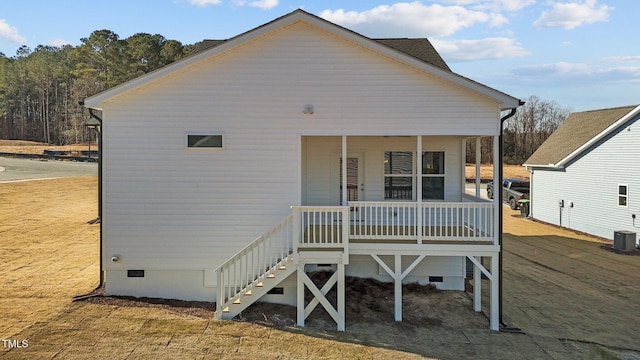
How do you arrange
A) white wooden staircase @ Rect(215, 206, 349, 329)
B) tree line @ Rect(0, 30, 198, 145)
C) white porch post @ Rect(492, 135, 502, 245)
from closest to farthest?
white wooden staircase @ Rect(215, 206, 349, 329) < white porch post @ Rect(492, 135, 502, 245) < tree line @ Rect(0, 30, 198, 145)

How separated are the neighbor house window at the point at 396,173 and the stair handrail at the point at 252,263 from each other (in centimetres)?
320

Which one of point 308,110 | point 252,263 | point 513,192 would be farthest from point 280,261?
point 513,192


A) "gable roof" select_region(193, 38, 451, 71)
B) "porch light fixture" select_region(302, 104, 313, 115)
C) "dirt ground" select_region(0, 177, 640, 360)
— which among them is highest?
"gable roof" select_region(193, 38, 451, 71)

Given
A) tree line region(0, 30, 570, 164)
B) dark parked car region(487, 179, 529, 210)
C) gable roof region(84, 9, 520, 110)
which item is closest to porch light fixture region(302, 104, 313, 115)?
gable roof region(84, 9, 520, 110)

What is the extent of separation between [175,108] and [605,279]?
13.7m

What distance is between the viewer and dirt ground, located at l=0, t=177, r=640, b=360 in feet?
24.7

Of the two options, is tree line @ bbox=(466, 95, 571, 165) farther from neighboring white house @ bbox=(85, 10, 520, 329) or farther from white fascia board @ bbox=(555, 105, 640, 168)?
neighboring white house @ bbox=(85, 10, 520, 329)

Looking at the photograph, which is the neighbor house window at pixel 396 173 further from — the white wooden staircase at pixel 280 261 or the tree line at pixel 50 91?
the tree line at pixel 50 91

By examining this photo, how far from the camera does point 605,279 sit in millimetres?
13180

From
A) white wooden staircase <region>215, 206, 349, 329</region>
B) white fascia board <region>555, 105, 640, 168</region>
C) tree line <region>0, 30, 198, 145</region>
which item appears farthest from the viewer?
tree line <region>0, 30, 198, 145</region>

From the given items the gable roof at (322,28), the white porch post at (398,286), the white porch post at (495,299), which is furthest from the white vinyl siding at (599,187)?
the white porch post at (398,286)

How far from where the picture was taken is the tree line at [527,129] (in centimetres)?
6373

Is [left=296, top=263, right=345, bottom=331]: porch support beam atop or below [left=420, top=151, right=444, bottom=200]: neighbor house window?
below

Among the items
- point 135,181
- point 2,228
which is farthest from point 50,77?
point 135,181
